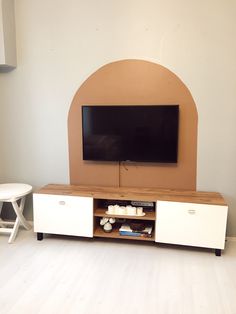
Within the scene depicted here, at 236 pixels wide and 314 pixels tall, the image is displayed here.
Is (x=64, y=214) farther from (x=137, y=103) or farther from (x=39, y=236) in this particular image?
(x=137, y=103)

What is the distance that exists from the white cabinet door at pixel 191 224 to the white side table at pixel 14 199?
1.39 m

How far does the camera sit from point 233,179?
113 inches

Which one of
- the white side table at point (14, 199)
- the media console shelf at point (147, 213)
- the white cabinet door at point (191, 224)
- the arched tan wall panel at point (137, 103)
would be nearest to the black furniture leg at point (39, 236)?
the media console shelf at point (147, 213)

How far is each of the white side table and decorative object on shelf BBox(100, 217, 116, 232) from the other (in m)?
0.83

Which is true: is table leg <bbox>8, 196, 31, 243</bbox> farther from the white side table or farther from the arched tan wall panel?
the arched tan wall panel

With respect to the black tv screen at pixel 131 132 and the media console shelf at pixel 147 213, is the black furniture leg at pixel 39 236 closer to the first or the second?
the media console shelf at pixel 147 213

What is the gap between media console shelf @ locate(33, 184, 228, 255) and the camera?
102 inches

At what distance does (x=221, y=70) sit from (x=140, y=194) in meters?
1.42

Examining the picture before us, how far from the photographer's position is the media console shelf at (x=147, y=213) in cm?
259

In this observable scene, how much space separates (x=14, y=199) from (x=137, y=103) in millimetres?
1553

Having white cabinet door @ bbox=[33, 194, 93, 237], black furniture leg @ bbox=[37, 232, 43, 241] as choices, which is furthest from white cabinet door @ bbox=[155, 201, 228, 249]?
black furniture leg @ bbox=[37, 232, 43, 241]

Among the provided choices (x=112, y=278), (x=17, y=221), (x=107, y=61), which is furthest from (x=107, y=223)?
(x=107, y=61)

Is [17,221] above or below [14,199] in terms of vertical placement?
below

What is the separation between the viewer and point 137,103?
9.62 ft
